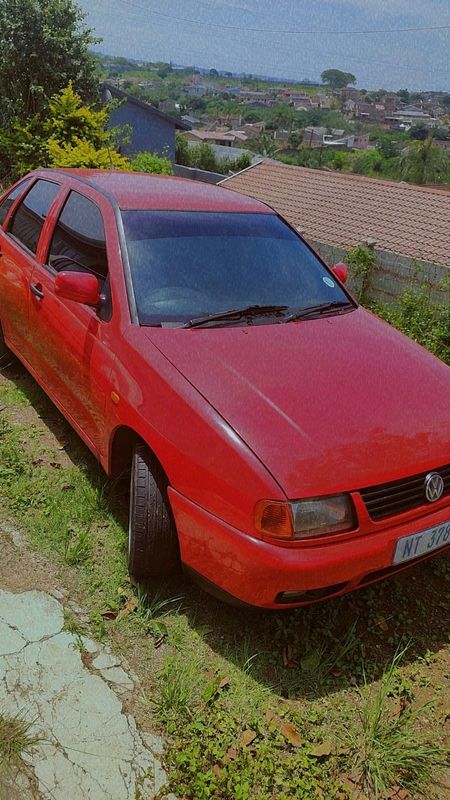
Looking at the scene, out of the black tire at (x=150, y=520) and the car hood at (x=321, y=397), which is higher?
the car hood at (x=321, y=397)

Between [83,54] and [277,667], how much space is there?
14640mm

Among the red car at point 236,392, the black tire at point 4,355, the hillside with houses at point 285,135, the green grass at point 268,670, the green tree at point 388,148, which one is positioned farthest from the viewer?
the green tree at point 388,148

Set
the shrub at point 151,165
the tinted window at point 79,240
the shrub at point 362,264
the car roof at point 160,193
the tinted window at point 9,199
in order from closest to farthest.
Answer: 1. the tinted window at point 79,240
2. the car roof at point 160,193
3. the tinted window at point 9,199
4. the shrub at point 362,264
5. the shrub at point 151,165

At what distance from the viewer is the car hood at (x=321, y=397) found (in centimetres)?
232

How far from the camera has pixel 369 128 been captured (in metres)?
164

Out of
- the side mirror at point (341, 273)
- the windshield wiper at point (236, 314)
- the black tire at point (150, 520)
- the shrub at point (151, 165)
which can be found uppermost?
the side mirror at point (341, 273)

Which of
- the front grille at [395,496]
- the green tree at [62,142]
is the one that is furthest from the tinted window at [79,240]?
the green tree at [62,142]

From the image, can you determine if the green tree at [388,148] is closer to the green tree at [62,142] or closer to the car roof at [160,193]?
the green tree at [62,142]

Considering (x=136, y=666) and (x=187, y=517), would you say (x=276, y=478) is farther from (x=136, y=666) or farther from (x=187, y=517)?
(x=136, y=666)

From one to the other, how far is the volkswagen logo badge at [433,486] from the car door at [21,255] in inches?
109

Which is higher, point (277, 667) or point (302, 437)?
point (302, 437)

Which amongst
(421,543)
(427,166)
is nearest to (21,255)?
(421,543)

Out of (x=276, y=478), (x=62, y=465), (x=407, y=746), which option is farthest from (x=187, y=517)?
(x=62, y=465)

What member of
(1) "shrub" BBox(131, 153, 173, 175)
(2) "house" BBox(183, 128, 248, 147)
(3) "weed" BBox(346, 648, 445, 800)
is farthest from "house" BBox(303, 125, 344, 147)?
(3) "weed" BBox(346, 648, 445, 800)
